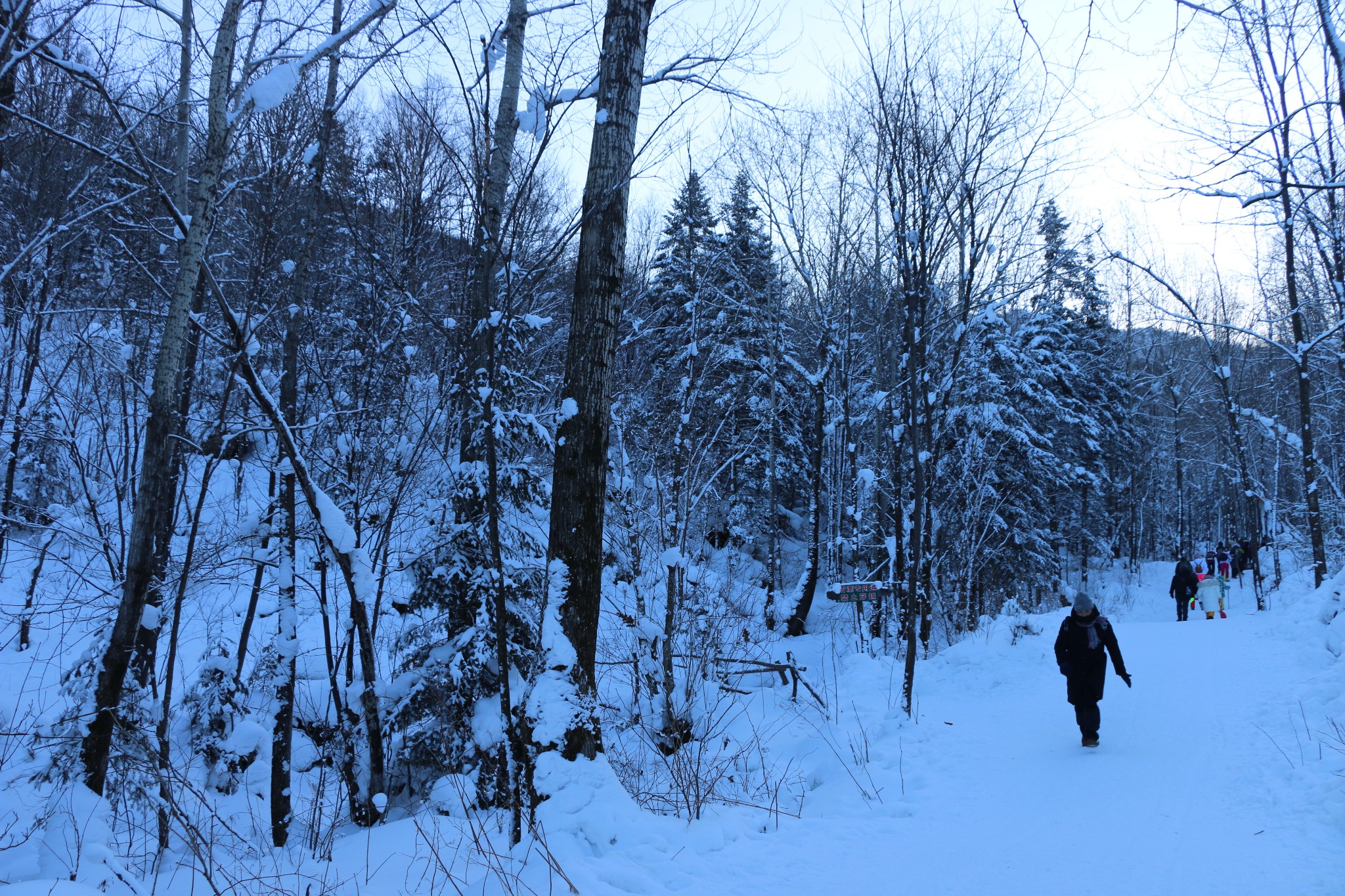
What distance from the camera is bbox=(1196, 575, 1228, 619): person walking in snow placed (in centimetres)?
1731

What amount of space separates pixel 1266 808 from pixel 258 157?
1097 centimetres

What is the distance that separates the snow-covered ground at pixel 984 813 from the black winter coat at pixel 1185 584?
32.1 feet

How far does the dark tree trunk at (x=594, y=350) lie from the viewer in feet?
14.7

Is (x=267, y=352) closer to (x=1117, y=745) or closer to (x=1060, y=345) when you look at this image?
(x=1117, y=745)

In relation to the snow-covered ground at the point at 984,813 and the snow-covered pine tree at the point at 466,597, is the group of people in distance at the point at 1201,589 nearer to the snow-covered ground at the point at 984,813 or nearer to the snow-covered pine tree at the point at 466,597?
the snow-covered ground at the point at 984,813

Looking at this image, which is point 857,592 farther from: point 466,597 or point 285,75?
point 285,75

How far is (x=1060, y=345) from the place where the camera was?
83.8 feet

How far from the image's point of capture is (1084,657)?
6.74 metres

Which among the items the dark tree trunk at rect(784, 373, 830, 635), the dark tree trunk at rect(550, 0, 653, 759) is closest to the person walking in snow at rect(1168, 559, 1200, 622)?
the dark tree trunk at rect(784, 373, 830, 635)

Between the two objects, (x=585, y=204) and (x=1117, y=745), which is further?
(x=1117, y=745)

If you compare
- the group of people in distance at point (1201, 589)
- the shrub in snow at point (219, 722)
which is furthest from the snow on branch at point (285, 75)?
the group of people in distance at point (1201, 589)

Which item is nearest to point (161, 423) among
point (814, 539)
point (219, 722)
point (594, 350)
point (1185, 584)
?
point (594, 350)

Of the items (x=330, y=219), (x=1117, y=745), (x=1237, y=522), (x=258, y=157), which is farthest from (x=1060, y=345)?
(x=1237, y=522)

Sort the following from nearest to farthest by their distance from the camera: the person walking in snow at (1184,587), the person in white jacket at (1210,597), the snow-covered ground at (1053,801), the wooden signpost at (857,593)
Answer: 1. the snow-covered ground at (1053,801)
2. the wooden signpost at (857,593)
3. the person in white jacket at (1210,597)
4. the person walking in snow at (1184,587)
